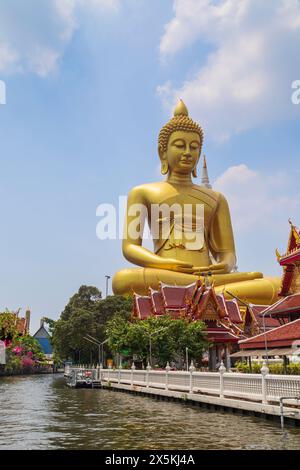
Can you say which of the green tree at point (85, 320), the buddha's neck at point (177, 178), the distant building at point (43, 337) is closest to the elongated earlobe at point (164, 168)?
the buddha's neck at point (177, 178)

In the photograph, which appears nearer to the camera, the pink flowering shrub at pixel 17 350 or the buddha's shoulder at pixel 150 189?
the buddha's shoulder at pixel 150 189

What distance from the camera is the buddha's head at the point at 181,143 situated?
48188mm

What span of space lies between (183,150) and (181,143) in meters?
0.65

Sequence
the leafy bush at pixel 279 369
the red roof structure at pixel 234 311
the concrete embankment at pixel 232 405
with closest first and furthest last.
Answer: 1. the concrete embankment at pixel 232 405
2. the leafy bush at pixel 279 369
3. the red roof structure at pixel 234 311

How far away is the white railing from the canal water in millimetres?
963

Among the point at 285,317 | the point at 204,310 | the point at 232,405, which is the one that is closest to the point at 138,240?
the point at 204,310

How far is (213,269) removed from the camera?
4681 cm

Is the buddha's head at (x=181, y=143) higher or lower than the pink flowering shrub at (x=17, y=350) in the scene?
Result: higher

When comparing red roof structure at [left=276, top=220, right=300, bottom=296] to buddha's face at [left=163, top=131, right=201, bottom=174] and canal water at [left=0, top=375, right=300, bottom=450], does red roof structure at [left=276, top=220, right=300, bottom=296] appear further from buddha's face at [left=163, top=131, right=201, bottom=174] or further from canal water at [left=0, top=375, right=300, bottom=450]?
buddha's face at [left=163, top=131, right=201, bottom=174]

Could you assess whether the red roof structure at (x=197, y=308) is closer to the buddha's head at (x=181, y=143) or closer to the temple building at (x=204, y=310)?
the temple building at (x=204, y=310)

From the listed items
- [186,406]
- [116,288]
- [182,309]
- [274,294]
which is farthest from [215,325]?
[186,406]

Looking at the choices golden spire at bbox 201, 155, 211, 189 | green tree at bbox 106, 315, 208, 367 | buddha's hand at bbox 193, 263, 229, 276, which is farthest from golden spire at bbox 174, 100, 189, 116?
golden spire at bbox 201, 155, 211, 189

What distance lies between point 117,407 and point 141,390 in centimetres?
809

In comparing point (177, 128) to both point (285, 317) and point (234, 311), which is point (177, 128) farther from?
point (285, 317)
